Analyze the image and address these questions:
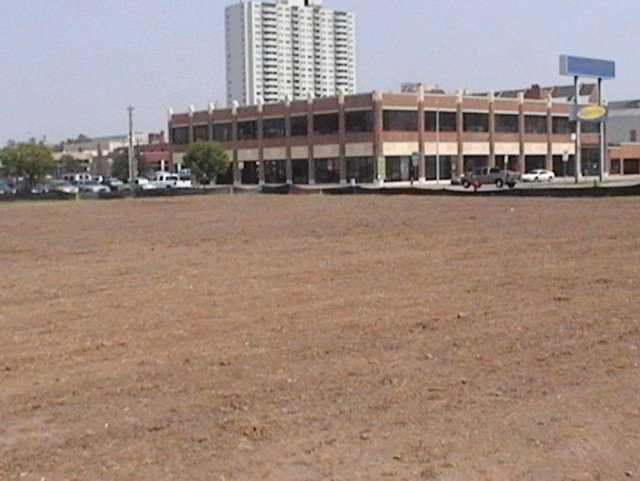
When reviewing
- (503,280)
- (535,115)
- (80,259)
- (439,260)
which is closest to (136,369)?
(503,280)

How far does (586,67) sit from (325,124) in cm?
3038

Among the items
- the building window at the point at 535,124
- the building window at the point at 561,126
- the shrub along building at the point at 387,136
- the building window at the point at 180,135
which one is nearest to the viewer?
the shrub along building at the point at 387,136

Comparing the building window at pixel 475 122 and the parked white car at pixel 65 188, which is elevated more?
the building window at pixel 475 122

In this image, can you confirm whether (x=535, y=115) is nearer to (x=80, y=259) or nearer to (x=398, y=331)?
(x=80, y=259)

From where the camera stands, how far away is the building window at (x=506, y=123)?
12301 centimetres

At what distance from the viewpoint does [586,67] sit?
325 feet

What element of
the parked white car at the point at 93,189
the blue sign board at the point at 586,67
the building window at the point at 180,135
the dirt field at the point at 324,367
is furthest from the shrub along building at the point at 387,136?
the dirt field at the point at 324,367

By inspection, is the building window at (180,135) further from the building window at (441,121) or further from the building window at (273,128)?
the building window at (441,121)

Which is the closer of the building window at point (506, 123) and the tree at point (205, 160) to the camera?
the tree at point (205, 160)

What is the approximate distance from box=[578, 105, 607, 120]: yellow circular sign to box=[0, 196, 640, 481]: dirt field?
74457mm

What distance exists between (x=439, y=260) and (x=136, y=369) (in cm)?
1239

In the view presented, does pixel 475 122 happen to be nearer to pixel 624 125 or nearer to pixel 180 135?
pixel 180 135

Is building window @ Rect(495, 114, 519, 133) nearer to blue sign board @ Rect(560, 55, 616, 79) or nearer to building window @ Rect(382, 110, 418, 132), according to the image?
building window @ Rect(382, 110, 418, 132)

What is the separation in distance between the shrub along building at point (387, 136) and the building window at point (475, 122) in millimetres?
115
